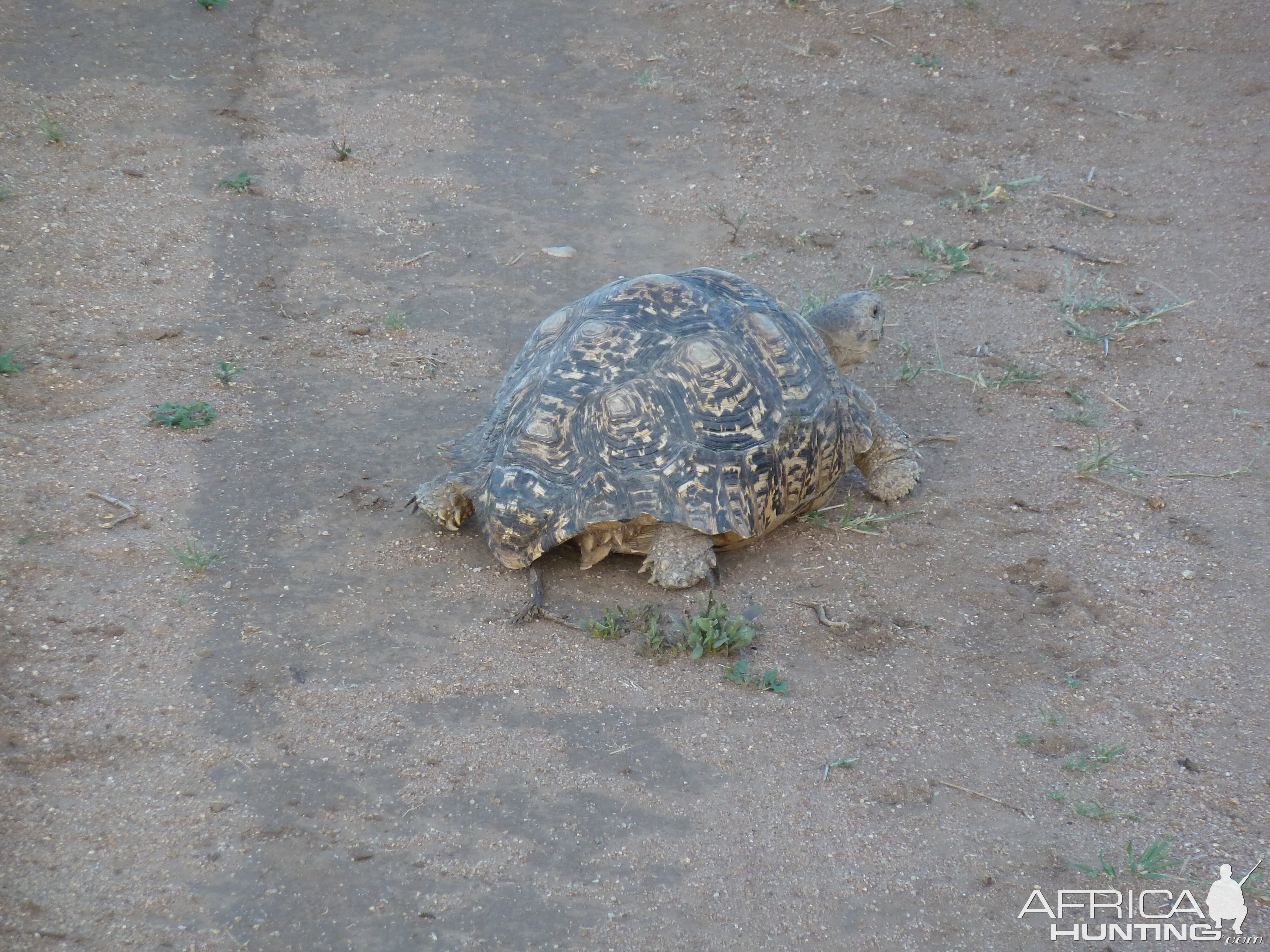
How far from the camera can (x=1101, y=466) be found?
5289 millimetres

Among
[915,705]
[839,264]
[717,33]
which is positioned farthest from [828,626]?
[717,33]

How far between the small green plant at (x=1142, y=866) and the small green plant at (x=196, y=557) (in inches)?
132

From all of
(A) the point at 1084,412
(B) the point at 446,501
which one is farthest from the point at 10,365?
(A) the point at 1084,412

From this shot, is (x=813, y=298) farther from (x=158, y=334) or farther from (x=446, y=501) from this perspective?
(x=158, y=334)

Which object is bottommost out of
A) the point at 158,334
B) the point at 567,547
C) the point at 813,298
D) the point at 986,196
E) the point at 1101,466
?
the point at 567,547

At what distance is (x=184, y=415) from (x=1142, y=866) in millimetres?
4505

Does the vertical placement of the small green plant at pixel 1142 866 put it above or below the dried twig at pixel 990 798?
above

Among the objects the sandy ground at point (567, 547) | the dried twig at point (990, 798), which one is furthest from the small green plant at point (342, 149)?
the dried twig at point (990, 798)

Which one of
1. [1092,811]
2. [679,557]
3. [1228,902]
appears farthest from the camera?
[679,557]

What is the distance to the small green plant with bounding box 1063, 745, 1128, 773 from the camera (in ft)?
12.0

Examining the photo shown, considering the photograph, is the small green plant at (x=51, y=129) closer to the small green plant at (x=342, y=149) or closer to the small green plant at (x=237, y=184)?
the small green plant at (x=237, y=184)

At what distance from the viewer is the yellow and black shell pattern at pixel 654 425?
4395 mm

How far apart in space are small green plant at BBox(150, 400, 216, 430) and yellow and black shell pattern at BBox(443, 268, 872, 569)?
4.62 feet

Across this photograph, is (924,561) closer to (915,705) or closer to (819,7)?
(915,705)
